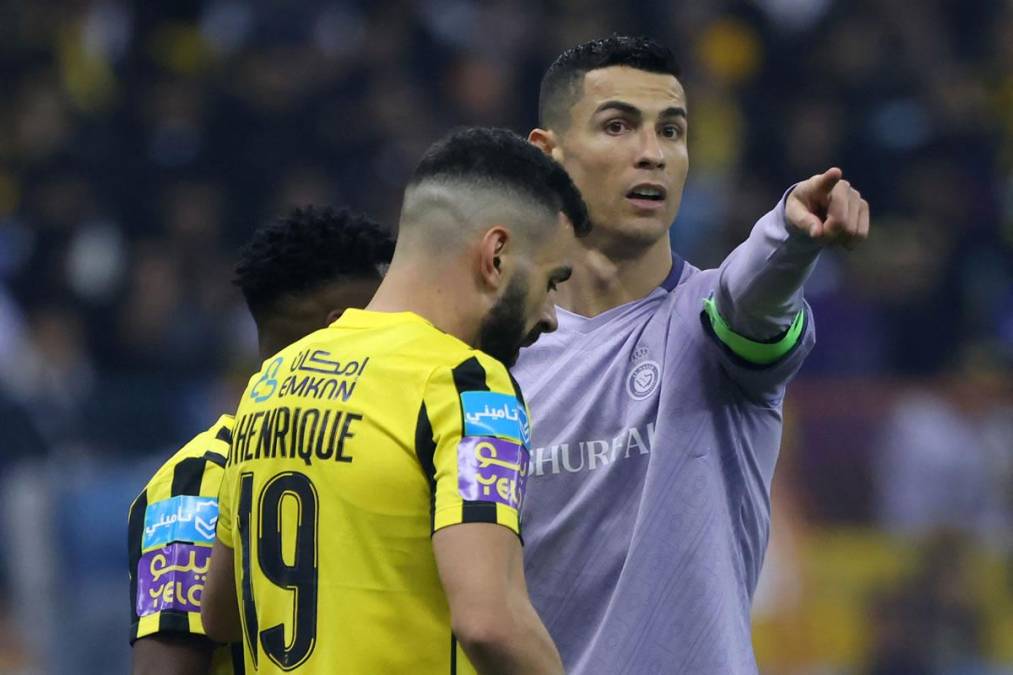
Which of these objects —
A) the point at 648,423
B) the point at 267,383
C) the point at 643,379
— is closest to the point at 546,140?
the point at 643,379

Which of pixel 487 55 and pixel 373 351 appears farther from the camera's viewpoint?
pixel 487 55

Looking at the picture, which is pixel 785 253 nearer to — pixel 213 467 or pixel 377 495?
pixel 377 495

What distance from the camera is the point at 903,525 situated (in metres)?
9.59

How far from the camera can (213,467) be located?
12.5 feet

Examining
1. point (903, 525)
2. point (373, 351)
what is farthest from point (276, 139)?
point (373, 351)

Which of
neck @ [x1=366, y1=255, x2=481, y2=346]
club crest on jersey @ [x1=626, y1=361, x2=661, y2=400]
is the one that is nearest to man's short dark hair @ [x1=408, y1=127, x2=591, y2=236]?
neck @ [x1=366, y1=255, x2=481, y2=346]

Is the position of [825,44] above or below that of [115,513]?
above

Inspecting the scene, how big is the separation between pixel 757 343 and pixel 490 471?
89cm

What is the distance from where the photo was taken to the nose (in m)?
4.25

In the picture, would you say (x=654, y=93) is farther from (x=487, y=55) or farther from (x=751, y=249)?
(x=487, y=55)

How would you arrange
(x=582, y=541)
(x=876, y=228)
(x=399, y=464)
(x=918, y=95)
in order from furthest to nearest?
(x=918, y=95) < (x=876, y=228) < (x=582, y=541) < (x=399, y=464)

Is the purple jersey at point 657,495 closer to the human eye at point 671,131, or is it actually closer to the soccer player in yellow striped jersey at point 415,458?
the human eye at point 671,131

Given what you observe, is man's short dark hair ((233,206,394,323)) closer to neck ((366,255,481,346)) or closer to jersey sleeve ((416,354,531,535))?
neck ((366,255,481,346))

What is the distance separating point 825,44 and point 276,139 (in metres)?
4.06
